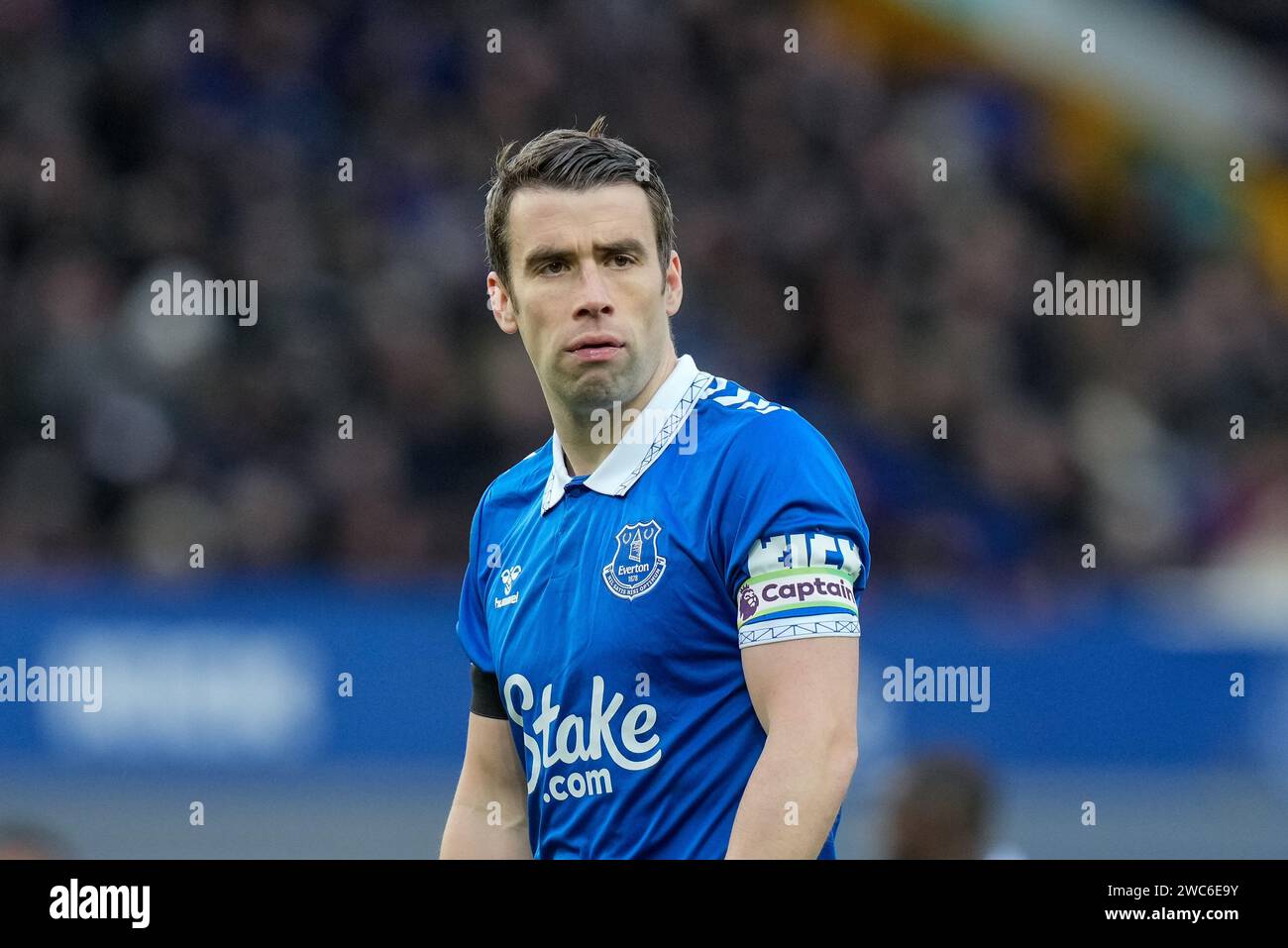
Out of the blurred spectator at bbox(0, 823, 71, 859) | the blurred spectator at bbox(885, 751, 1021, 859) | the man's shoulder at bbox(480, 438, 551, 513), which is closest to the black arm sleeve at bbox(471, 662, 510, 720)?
the man's shoulder at bbox(480, 438, 551, 513)

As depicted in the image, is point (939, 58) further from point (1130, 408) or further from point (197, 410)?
point (197, 410)

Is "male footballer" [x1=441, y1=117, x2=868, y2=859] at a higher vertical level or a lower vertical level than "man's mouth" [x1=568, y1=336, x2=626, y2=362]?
lower

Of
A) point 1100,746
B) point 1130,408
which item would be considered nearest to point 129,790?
point 1100,746

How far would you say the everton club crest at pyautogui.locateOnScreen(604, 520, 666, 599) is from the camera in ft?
10.8

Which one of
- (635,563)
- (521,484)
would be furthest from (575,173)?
(635,563)

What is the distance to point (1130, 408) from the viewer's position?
422 inches

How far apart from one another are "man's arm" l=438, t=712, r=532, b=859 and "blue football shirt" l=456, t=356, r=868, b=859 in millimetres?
80

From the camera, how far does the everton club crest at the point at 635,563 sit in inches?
130

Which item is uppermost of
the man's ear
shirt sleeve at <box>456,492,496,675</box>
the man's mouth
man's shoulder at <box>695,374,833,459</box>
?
the man's ear

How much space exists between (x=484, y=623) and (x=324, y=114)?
9.00 metres

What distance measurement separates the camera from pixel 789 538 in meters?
3.11

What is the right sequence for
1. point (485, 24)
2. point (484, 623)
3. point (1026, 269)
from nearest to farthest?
point (484, 623) < point (1026, 269) < point (485, 24)

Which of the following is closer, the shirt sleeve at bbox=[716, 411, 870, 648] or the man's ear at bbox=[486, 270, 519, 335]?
the shirt sleeve at bbox=[716, 411, 870, 648]

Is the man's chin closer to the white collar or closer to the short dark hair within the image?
the white collar
